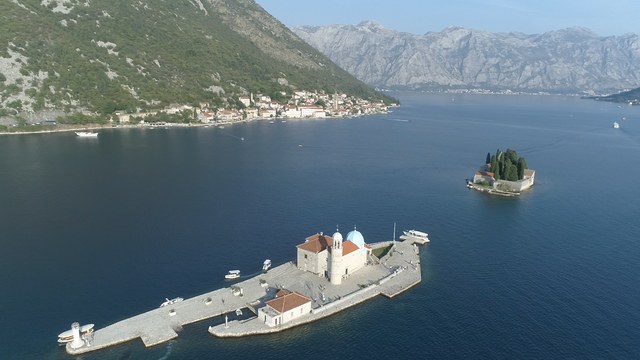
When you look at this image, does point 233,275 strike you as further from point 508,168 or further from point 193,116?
point 193,116

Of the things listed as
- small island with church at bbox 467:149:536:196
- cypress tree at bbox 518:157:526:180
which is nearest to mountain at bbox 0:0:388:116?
small island with church at bbox 467:149:536:196

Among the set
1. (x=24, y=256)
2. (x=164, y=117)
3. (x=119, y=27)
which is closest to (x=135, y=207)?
(x=24, y=256)

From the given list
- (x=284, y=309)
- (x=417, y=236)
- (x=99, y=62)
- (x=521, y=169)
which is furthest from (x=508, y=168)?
(x=99, y=62)

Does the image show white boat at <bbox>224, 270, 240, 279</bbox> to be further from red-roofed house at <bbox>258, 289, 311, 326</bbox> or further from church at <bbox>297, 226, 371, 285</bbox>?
red-roofed house at <bbox>258, 289, 311, 326</bbox>

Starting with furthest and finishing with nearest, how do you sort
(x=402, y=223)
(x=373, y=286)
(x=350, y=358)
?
(x=402, y=223) → (x=373, y=286) → (x=350, y=358)

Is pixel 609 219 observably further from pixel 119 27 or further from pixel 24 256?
pixel 119 27

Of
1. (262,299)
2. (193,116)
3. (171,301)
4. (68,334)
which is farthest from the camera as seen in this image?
(193,116)

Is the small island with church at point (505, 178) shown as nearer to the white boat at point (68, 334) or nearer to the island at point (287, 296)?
the island at point (287, 296)

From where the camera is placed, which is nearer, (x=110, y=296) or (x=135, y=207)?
(x=110, y=296)
